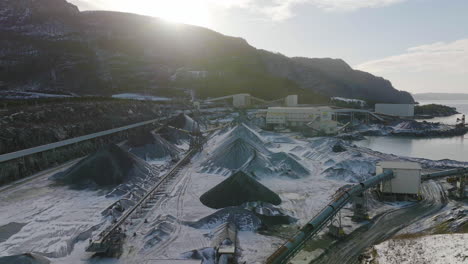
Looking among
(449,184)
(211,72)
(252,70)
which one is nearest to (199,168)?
(449,184)

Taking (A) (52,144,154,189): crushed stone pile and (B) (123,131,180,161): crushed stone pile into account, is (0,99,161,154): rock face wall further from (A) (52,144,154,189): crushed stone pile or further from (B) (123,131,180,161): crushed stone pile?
(B) (123,131,180,161): crushed stone pile

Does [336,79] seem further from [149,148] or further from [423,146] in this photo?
[149,148]

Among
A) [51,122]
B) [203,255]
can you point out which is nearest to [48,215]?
[203,255]

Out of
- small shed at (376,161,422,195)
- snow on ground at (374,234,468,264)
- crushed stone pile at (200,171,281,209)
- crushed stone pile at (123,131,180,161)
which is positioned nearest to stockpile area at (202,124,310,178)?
crushed stone pile at (123,131,180,161)

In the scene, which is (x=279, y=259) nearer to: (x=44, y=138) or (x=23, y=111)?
(x=44, y=138)

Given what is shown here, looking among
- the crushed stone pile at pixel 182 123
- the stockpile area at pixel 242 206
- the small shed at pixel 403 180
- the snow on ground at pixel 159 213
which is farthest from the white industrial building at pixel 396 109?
the stockpile area at pixel 242 206

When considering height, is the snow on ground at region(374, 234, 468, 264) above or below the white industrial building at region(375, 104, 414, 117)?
below

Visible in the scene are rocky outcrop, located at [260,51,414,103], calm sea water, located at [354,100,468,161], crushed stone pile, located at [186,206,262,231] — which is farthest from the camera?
rocky outcrop, located at [260,51,414,103]
